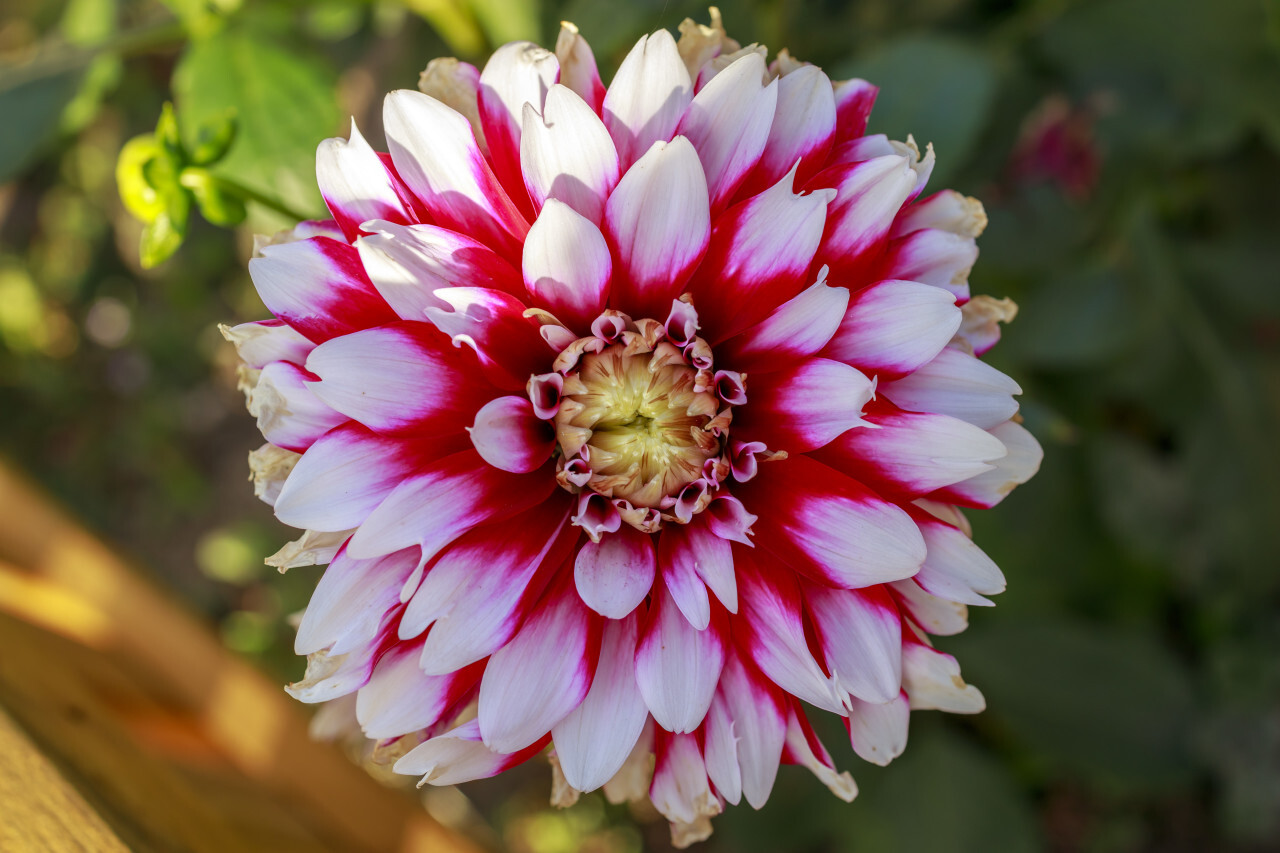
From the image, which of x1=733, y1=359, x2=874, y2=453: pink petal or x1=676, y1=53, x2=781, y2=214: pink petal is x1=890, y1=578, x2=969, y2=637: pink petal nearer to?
x1=733, y1=359, x2=874, y2=453: pink petal

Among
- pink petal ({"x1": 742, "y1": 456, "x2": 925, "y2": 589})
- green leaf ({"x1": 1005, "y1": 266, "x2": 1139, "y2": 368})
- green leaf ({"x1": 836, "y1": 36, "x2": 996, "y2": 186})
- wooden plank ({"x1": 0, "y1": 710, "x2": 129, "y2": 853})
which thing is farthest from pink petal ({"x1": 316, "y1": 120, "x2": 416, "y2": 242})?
green leaf ({"x1": 1005, "y1": 266, "x2": 1139, "y2": 368})

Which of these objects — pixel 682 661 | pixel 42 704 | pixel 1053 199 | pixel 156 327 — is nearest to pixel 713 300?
pixel 682 661

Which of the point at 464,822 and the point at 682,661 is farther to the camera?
the point at 464,822

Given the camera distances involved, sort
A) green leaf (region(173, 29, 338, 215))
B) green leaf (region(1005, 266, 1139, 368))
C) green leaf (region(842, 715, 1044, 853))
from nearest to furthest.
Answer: green leaf (region(173, 29, 338, 215)) → green leaf (region(1005, 266, 1139, 368)) → green leaf (region(842, 715, 1044, 853))

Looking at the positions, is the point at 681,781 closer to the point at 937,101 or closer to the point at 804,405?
the point at 804,405

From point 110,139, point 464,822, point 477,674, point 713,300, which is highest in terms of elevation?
point 110,139

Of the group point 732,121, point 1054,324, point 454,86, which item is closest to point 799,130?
point 732,121

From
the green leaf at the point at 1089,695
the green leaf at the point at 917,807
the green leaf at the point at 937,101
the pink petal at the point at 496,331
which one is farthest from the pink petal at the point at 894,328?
the green leaf at the point at 1089,695

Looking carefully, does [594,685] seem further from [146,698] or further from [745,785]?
[146,698]
